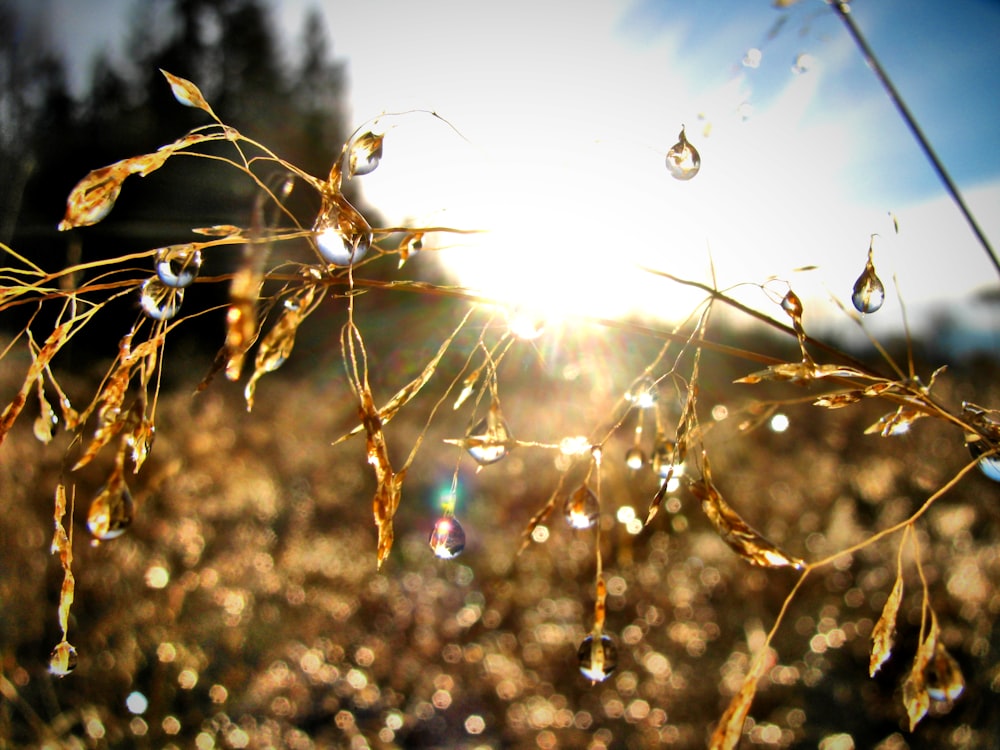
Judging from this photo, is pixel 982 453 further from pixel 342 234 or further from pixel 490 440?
pixel 342 234

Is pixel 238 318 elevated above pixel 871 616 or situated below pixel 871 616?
above

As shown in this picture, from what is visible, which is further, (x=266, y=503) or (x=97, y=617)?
(x=266, y=503)

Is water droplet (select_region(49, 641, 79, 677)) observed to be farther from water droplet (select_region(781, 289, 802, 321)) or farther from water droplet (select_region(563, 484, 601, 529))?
water droplet (select_region(781, 289, 802, 321))

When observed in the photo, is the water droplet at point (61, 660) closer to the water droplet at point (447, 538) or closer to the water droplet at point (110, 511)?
the water droplet at point (110, 511)

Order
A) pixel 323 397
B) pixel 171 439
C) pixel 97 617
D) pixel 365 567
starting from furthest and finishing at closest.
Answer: pixel 323 397
pixel 171 439
pixel 365 567
pixel 97 617

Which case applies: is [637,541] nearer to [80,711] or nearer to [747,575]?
[747,575]

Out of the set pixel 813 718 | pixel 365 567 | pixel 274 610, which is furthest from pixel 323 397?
pixel 813 718

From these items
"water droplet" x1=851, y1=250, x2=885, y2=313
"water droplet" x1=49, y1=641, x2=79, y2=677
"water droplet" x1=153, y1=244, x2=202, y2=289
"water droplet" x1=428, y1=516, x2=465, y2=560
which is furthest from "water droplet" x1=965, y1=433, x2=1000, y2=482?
"water droplet" x1=49, y1=641, x2=79, y2=677
